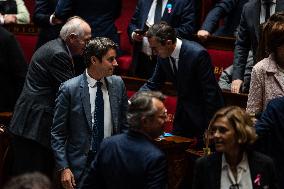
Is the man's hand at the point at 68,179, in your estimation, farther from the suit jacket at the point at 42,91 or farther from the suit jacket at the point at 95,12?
the suit jacket at the point at 95,12

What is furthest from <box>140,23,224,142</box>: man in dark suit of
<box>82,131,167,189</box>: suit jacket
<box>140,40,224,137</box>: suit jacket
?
<box>82,131,167,189</box>: suit jacket

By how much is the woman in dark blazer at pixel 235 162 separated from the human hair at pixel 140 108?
23cm

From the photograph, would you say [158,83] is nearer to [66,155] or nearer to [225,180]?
[66,155]

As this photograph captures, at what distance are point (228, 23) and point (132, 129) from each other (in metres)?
2.10

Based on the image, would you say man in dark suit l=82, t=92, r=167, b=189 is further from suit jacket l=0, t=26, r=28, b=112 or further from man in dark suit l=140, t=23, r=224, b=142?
suit jacket l=0, t=26, r=28, b=112

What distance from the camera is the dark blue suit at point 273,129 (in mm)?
2783

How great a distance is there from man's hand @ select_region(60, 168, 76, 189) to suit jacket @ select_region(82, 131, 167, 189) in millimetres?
497

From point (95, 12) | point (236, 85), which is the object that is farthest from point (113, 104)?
point (95, 12)

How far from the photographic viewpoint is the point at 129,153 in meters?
2.53

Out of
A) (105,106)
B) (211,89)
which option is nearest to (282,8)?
(211,89)

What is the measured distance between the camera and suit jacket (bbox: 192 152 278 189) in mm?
2559

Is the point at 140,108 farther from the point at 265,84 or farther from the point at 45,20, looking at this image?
the point at 45,20

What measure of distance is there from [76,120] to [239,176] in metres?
0.83

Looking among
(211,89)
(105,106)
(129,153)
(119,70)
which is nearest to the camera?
(129,153)
